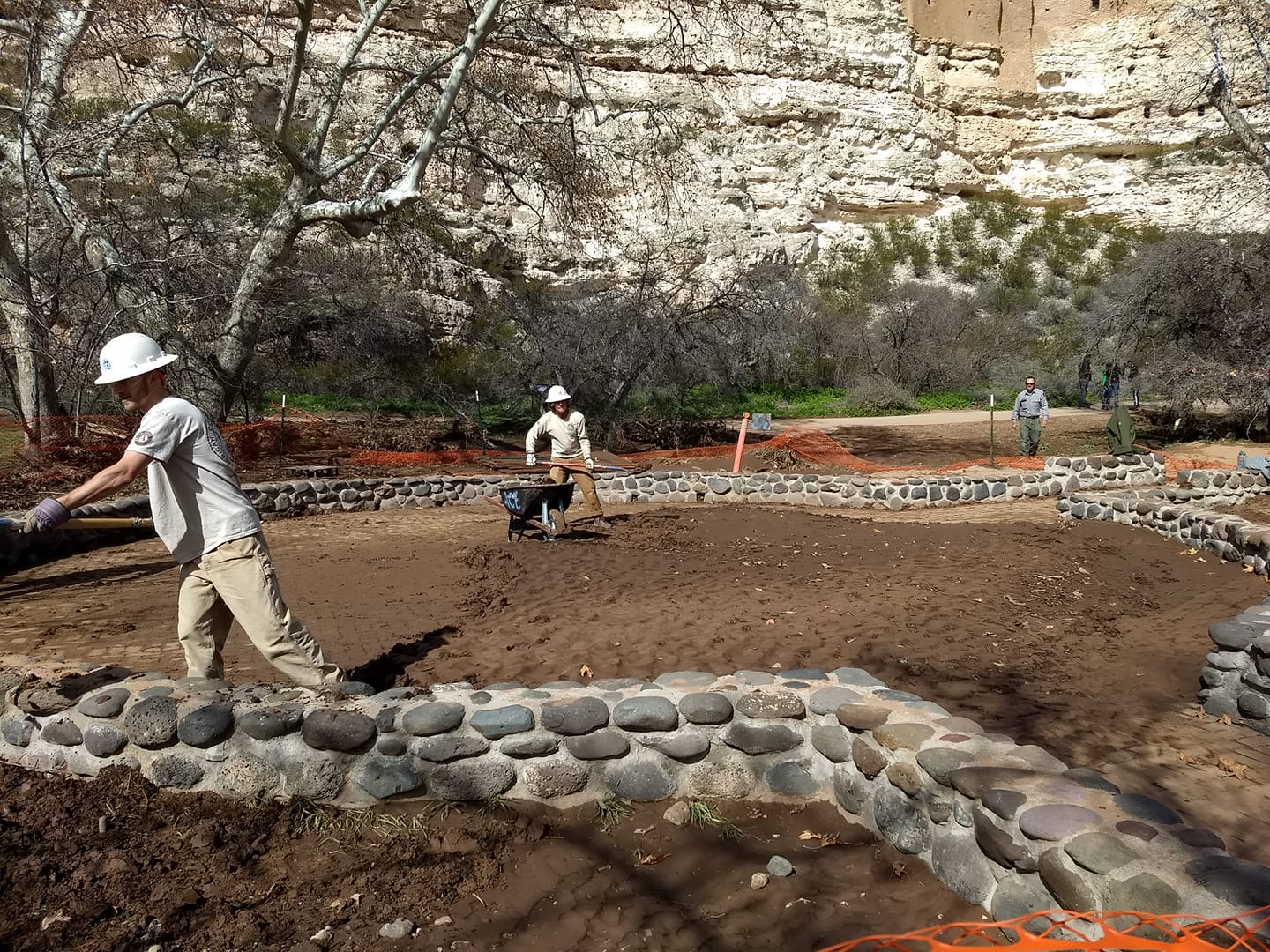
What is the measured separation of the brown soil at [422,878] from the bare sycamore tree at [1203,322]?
64.1ft

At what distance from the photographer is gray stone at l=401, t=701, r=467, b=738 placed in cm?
360

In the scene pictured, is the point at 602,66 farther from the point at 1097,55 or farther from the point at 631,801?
the point at 631,801

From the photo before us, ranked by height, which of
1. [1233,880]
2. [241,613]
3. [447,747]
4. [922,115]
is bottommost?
[447,747]

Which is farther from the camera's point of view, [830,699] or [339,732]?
[830,699]

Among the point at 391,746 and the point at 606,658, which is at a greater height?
the point at 391,746

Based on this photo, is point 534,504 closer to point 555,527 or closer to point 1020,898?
point 555,527

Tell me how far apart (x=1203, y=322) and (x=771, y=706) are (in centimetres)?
2128

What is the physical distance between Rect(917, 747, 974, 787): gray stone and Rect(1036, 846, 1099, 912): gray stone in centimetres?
49

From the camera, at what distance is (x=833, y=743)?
3.60m

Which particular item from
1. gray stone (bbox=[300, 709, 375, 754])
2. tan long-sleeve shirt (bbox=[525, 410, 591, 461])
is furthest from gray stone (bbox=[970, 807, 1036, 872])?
tan long-sleeve shirt (bbox=[525, 410, 591, 461])

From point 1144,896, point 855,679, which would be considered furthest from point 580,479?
point 1144,896

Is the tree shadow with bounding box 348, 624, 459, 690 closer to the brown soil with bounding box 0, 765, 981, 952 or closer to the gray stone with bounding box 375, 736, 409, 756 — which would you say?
the gray stone with bounding box 375, 736, 409, 756

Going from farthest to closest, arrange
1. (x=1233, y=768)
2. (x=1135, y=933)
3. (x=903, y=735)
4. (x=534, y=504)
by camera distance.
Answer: (x=534, y=504), (x=1233, y=768), (x=903, y=735), (x=1135, y=933)

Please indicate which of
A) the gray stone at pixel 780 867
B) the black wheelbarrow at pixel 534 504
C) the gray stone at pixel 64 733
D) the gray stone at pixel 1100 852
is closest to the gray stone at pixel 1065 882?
the gray stone at pixel 1100 852
